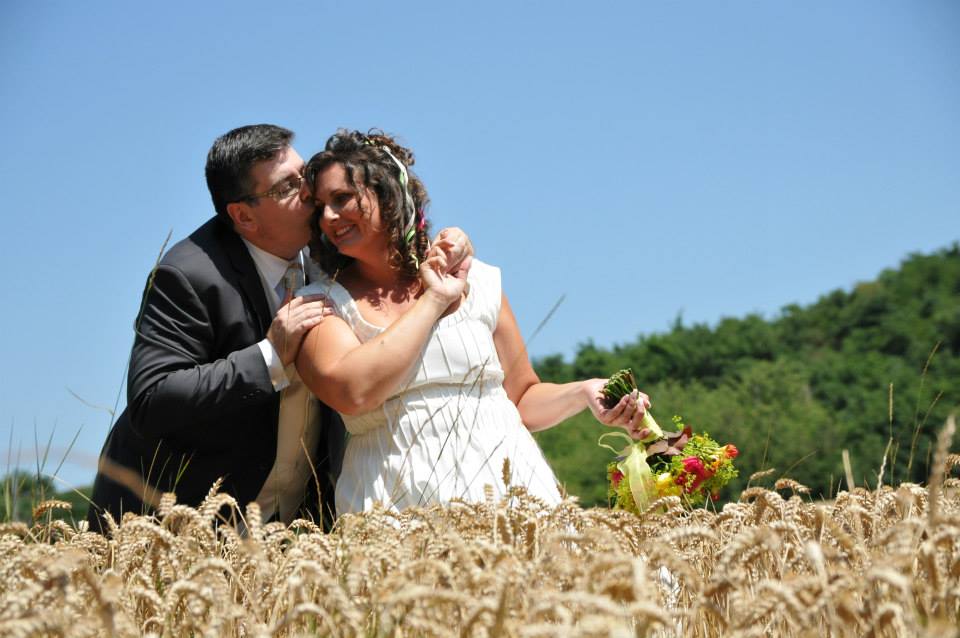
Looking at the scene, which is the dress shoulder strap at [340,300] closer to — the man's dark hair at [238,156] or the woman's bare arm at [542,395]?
the man's dark hair at [238,156]

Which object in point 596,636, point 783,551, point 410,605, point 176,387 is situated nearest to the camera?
point 596,636

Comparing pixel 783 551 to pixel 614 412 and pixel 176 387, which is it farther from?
pixel 176 387

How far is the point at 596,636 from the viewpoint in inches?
69.9

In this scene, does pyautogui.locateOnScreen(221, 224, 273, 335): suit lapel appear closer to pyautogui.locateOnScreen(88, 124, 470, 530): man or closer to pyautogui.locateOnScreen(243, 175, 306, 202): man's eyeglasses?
pyautogui.locateOnScreen(88, 124, 470, 530): man

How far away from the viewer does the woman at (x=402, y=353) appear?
15.6 ft

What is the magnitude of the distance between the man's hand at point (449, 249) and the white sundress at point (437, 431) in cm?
23

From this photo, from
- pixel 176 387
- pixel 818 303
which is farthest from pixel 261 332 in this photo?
pixel 818 303

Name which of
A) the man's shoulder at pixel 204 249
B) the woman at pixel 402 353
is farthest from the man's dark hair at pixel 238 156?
the woman at pixel 402 353

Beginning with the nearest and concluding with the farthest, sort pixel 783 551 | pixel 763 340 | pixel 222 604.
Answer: pixel 222 604 < pixel 783 551 < pixel 763 340

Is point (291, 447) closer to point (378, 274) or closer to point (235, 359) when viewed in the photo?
point (235, 359)

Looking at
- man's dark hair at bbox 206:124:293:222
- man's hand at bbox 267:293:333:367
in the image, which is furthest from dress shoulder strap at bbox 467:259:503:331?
man's dark hair at bbox 206:124:293:222

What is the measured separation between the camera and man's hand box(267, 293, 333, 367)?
16.1 feet

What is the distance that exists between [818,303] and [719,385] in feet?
48.1

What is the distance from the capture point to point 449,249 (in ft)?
17.1
